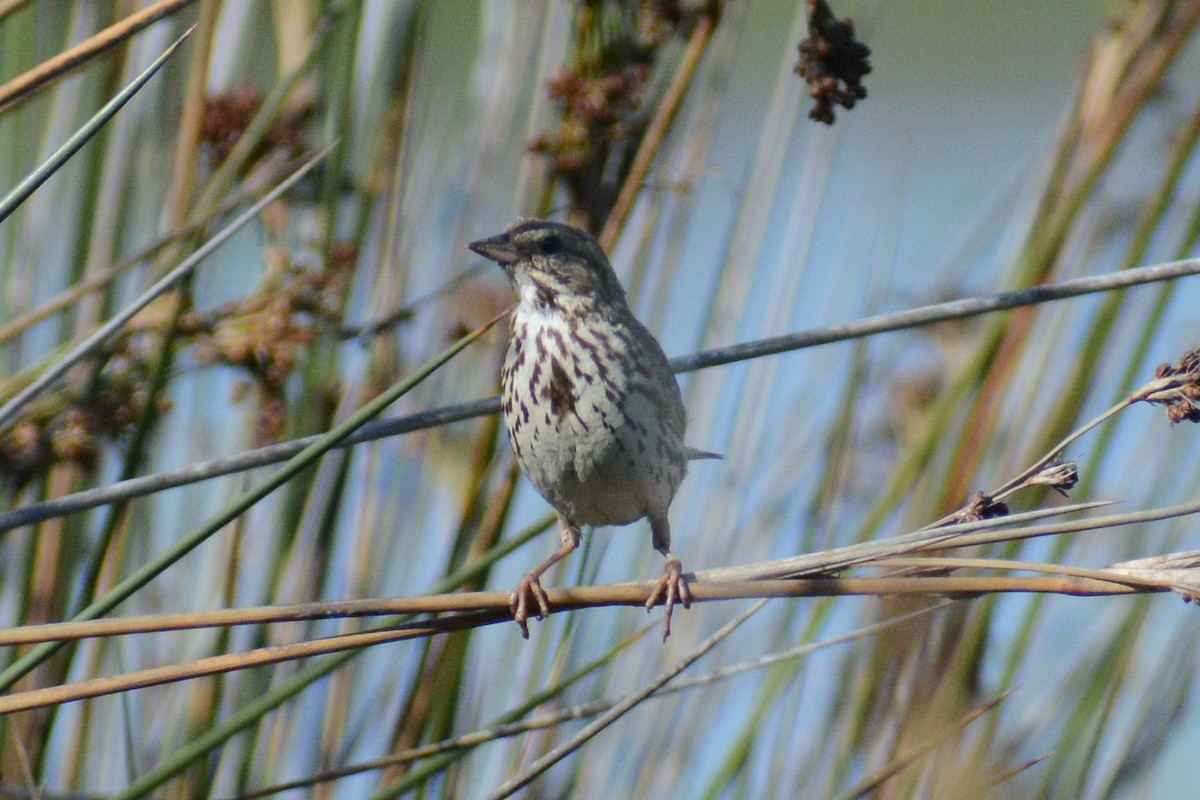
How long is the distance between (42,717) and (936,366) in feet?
8.52

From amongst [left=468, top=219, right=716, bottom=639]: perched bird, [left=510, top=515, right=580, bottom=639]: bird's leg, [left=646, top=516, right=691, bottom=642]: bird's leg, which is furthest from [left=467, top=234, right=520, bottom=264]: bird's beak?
[left=646, top=516, right=691, bottom=642]: bird's leg

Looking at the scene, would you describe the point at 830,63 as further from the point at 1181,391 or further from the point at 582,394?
the point at 582,394

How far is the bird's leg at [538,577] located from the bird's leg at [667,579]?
0.20 metres

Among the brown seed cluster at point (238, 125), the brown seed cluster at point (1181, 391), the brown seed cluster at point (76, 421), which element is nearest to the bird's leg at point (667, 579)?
the brown seed cluster at point (1181, 391)

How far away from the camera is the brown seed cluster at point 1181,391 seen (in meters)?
1.87

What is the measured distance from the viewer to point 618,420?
326 centimetres

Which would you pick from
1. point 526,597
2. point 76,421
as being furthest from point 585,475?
point 76,421

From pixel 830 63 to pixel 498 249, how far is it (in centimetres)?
105

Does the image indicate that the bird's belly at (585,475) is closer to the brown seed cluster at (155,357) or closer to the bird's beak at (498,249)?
the bird's beak at (498,249)

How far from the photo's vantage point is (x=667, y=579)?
2.55 metres

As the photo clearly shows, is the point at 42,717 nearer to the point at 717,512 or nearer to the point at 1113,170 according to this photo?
the point at 717,512

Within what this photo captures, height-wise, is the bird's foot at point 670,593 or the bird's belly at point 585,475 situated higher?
the bird's belly at point 585,475

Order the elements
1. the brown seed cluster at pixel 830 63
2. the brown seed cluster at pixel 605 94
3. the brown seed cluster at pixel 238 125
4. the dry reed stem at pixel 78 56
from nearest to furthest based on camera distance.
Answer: the dry reed stem at pixel 78 56 < the brown seed cluster at pixel 830 63 < the brown seed cluster at pixel 605 94 < the brown seed cluster at pixel 238 125

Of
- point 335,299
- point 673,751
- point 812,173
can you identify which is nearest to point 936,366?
point 812,173
